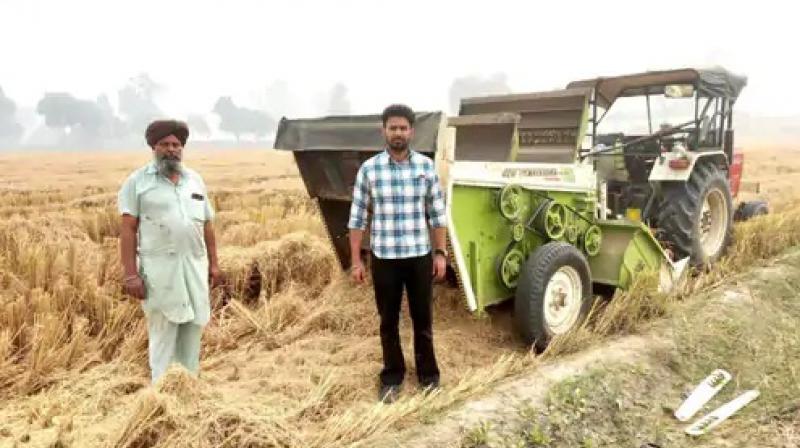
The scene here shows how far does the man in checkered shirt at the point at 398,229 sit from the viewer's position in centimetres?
366

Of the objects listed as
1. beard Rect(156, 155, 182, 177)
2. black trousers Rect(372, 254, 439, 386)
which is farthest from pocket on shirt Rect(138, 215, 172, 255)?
black trousers Rect(372, 254, 439, 386)

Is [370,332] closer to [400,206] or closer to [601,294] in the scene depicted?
[400,206]

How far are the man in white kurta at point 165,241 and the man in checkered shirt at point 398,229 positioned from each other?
0.85 meters

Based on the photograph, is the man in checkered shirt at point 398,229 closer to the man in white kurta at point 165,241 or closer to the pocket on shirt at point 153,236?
the man in white kurta at point 165,241

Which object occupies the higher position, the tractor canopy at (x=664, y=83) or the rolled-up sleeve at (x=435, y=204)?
the tractor canopy at (x=664, y=83)

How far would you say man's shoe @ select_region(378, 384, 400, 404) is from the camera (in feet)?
12.2

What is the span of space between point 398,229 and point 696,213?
4119 millimetres

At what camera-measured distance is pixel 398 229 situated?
12.1 feet

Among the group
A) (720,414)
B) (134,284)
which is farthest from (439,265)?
(720,414)

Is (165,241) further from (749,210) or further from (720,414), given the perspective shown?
(749,210)

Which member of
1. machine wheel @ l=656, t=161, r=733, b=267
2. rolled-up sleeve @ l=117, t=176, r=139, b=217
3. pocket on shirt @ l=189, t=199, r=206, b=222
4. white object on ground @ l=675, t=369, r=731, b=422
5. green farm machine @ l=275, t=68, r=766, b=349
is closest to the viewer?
rolled-up sleeve @ l=117, t=176, r=139, b=217

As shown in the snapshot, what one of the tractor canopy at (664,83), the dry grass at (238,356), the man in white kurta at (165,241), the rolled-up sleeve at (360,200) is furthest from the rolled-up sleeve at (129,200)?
the tractor canopy at (664,83)

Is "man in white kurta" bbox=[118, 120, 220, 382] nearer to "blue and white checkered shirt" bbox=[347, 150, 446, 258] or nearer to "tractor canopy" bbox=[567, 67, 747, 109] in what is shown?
"blue and white checkered shirt" bbox=[347, 150, 446, 258]

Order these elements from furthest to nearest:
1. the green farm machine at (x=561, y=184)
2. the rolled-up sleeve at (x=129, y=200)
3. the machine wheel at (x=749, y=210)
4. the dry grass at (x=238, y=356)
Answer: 1. the machine wheel at (x=749, y=210)
2. the green farm machine at (x=561, y=184)
3. the rolled-up sleeve at (x=129, y=200)
4. the dry grass at (x=238, y=356)
